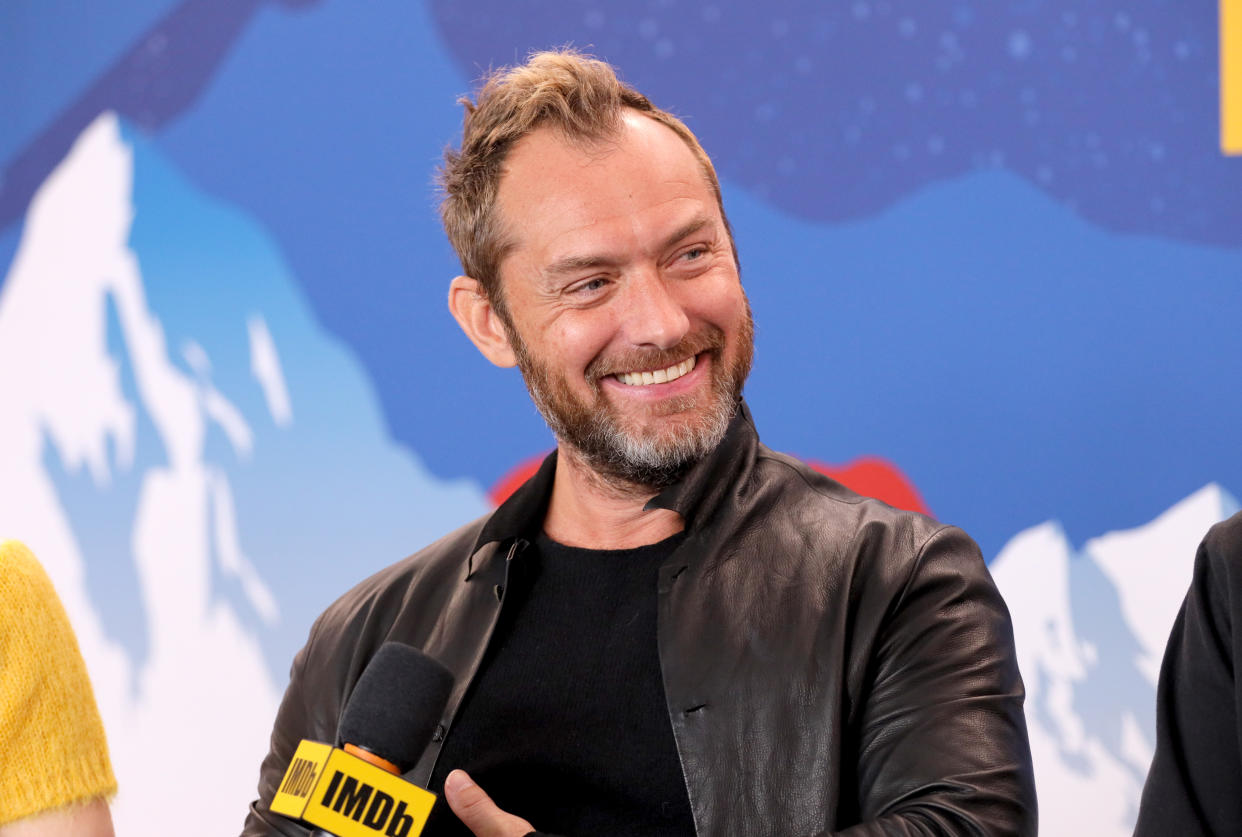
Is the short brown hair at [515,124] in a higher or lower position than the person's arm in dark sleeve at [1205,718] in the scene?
higher

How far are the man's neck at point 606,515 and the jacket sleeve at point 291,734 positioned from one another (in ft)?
1.29

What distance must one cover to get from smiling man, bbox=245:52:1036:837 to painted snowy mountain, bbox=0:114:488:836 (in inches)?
45.9

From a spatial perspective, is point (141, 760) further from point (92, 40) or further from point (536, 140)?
point (536, 140)

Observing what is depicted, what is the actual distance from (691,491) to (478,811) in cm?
49

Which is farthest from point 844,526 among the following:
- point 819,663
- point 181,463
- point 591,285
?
point 181,463

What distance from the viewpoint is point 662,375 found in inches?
69.9

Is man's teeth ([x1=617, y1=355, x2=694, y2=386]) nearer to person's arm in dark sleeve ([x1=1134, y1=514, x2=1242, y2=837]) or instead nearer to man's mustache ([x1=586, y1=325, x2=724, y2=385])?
man's mustache ([x1=586, y1=325, x2=724, y2=385])

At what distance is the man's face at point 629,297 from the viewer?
5.73ft

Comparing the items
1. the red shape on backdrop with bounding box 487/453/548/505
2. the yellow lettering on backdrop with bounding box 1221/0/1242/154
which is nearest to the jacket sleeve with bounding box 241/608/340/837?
the red shape on backdrop with bounding box 487/453/548/505

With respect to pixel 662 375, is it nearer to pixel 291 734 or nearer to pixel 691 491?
pixel 691 491

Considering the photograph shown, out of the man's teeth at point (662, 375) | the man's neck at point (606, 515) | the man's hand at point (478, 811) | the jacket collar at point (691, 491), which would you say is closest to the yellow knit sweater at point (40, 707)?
the man's hand at point (478, 811)

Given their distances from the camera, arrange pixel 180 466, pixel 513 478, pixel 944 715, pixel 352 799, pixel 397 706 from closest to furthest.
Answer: pixel 352 799 → pixel 397 706 → pixel 944 715 → pixel 513 478 → pixel 180 466

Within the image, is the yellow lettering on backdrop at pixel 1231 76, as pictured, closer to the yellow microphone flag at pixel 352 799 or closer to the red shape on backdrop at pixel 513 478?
the red shape on backdrop at pixel 513 478

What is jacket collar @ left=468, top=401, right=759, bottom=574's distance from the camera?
5.89 feet
